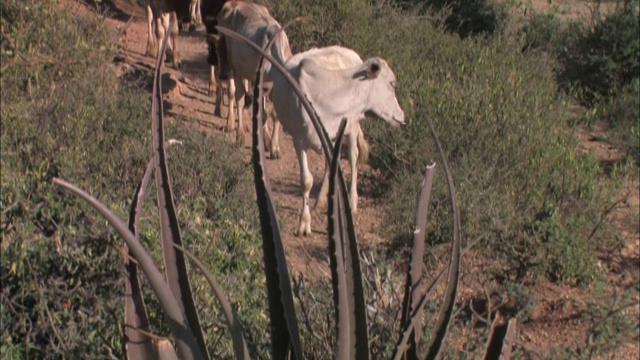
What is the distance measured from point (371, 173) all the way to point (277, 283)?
7.33 m

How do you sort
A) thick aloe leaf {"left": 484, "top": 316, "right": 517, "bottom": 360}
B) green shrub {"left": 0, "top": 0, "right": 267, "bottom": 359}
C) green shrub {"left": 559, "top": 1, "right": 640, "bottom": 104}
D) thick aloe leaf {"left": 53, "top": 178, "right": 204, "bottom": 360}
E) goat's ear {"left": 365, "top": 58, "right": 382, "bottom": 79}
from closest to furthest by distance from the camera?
thick aloe leaf {"left": 53, "top": 178, "right": 204, "bottom": 360} < thick aloe leaf {"left": 484, "top": 316, "right": 517, "bottom": 360} < green shrub {"left": 0, "top": 0, "right": 267, "bottom": 359} < goat's ear {"left": 365, "top": 58, "right": 382, "bottom": 79} < green shrub {"left": 559, "top": 1, "right": 640, "bottom": 104}

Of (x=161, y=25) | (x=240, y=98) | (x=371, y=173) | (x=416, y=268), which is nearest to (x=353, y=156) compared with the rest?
(x=371, y=173)

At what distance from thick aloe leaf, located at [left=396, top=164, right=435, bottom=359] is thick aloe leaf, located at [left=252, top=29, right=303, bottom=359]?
305mm

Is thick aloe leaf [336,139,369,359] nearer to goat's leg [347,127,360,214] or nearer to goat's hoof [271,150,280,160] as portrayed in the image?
goat's leg [347,127,360,214]

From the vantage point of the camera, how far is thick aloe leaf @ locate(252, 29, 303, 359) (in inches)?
102

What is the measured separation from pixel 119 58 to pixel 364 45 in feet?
10.2

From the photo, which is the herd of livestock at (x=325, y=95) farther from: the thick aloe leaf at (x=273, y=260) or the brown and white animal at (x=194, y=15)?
the brown and white animal at (x=194, y=15)

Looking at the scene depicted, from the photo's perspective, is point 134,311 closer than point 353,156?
Yes

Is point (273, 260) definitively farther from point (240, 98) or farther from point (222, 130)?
point (222, 130)

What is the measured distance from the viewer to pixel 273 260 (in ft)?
8.75

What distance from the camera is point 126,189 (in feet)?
22.0

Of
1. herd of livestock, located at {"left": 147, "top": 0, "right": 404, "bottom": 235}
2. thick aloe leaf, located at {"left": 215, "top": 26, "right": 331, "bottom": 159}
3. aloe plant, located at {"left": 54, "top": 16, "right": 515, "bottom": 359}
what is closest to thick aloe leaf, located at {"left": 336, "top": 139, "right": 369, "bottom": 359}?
aloe plant, located at {"left": 54, "top": 16, "right": 515, "bottom": 359}

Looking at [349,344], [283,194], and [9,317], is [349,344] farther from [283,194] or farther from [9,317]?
[283,194]

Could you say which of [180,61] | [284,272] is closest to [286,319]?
[284,272]
